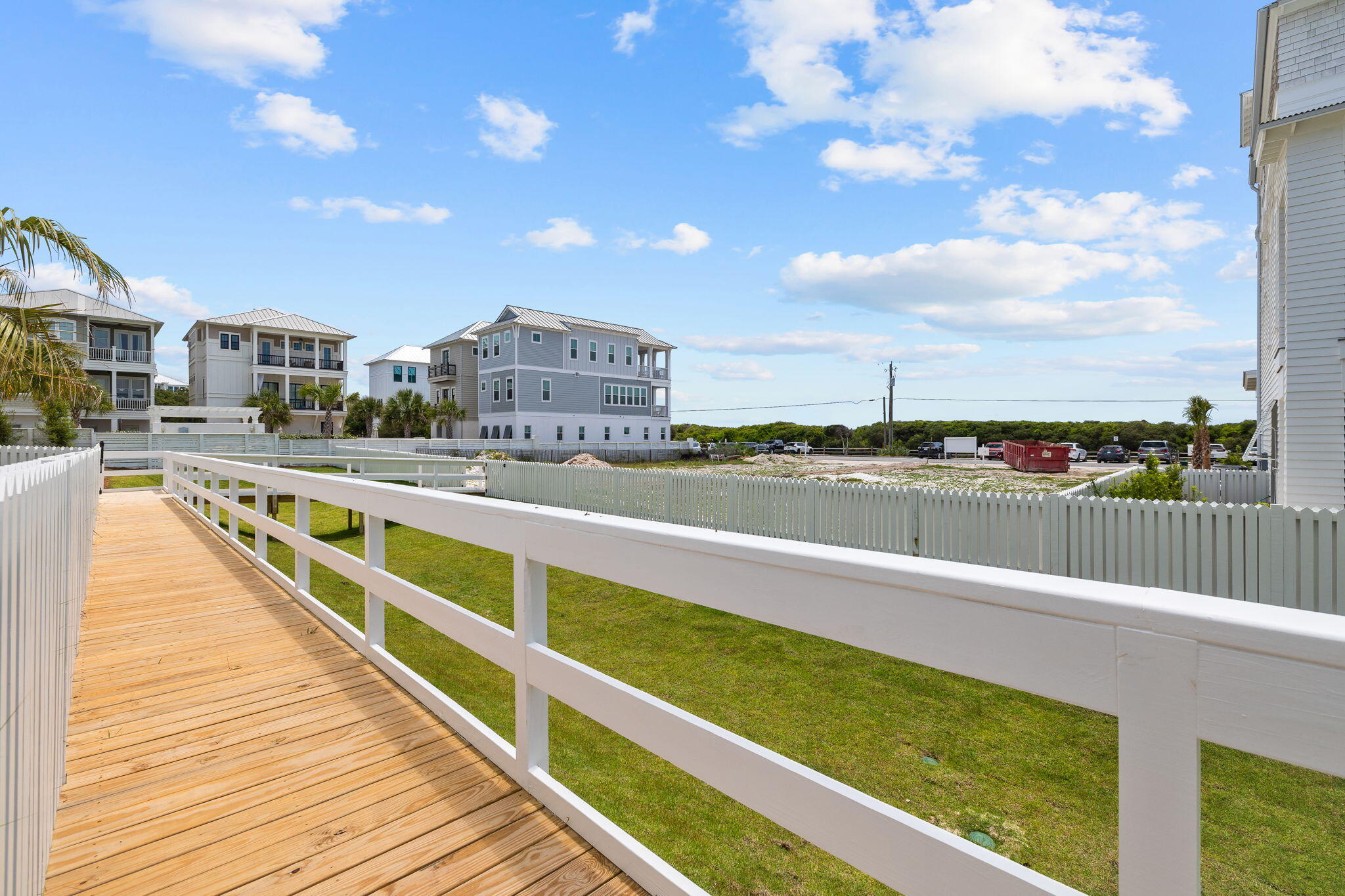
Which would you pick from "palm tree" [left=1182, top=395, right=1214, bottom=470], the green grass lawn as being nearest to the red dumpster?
"palm tree" [left=1182, top=395, right=1214, bottom=470]

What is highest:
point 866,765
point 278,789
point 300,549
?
point 300,549

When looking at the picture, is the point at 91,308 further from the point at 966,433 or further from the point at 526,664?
the point at 966,433

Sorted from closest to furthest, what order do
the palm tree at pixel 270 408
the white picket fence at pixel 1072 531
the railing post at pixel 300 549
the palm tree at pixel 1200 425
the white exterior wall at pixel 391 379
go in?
the railing post at pixel 300 549
the white picket fence at pixel 1072 531
the palm tree at pixel 1200 425
the palm tree at pixel 270 408
the white exterior wall at pixel 391 379

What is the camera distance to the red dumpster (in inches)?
1297

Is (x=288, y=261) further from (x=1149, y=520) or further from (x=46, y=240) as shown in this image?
(x=1149, y=520)

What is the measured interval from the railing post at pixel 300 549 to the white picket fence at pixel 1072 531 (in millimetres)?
4519

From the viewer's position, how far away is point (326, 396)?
4406 centimetres

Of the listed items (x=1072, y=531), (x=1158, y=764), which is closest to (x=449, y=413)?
(x=1072, y=531)

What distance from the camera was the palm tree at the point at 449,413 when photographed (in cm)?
4528

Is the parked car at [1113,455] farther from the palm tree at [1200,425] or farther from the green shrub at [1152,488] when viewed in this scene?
the green shrub at [1152,488]

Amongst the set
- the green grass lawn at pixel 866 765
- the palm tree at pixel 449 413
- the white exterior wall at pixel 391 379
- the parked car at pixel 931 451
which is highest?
the white exterior wall at pixel 391 379

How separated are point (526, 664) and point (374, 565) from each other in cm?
172

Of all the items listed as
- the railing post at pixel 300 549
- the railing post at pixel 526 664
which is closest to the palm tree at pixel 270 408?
the railing post at pixel 300 549

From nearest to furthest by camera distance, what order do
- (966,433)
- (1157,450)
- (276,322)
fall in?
1. (1157,450)
2. (276,322)
3. (966,433)
